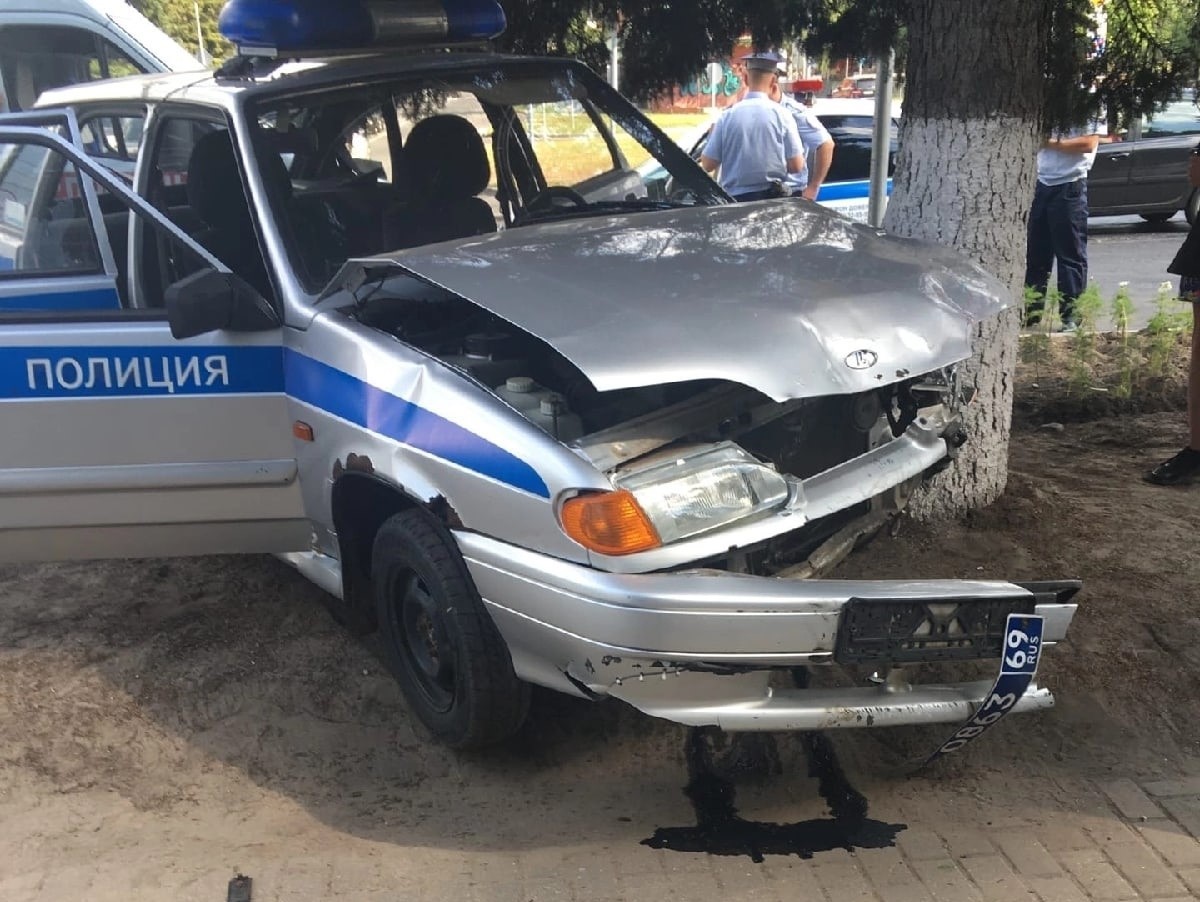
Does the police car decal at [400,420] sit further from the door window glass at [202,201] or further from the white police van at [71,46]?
the white police van at [71,46]

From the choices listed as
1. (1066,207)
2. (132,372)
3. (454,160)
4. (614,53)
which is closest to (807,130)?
(1066,207)

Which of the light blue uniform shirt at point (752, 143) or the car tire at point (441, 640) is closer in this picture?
the car tire at point (441, 640)

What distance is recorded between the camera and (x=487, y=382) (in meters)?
3.27

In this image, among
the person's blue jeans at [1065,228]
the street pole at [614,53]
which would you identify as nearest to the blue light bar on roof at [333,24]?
the street pole at [614,53]

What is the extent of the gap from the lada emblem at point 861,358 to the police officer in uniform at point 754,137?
5023mm

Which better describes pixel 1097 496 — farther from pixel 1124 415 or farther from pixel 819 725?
pixel 819 725

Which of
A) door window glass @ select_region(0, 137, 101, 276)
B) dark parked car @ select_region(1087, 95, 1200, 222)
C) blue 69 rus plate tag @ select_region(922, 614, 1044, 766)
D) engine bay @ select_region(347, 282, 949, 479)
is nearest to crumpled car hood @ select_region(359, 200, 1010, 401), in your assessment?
engine bay @ select_region(347, 282, 949, 479)

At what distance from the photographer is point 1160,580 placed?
4180mm

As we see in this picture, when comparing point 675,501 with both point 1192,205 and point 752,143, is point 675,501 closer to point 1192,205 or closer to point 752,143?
point 752,143

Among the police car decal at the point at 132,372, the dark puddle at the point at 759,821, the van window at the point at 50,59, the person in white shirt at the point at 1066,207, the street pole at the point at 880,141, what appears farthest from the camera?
the van window at the point at 50,59

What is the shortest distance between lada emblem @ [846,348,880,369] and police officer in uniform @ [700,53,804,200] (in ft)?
16.5

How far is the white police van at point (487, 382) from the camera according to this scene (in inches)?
112

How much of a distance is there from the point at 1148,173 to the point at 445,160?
1185cm

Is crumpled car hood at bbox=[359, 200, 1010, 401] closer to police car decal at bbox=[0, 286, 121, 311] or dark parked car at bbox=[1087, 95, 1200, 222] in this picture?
police car decal at bbox=[0, 286, 121, 311]
